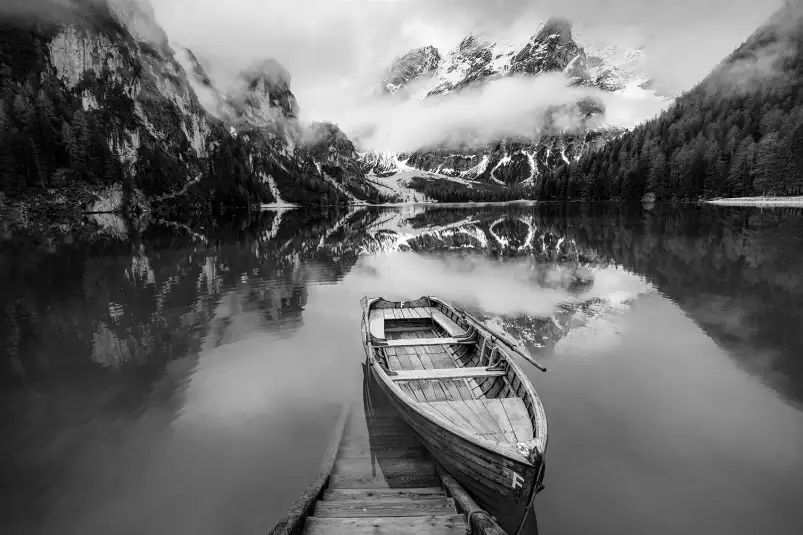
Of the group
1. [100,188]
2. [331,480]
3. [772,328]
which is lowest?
[772,328]

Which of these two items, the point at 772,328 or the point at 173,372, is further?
the point at 772,328

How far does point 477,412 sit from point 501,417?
0.56 m

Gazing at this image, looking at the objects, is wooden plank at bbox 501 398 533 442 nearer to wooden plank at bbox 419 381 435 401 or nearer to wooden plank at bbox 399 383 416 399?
wooden plank at bbox 419 381 435 401

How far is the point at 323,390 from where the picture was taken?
14.8m

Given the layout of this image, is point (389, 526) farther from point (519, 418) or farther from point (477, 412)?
point (519, 418)

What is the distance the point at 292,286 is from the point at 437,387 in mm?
20642

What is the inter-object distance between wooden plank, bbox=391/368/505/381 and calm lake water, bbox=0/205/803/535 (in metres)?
2.43

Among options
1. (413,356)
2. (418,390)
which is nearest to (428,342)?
(413,356)

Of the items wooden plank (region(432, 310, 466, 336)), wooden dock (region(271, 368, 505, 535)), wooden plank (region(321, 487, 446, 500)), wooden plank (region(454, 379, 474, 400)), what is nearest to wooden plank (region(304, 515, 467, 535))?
wooden dock (region(271, 368, 505, 535))

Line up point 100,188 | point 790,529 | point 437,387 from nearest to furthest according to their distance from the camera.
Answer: point 790,529
point 437,387
point 100,188

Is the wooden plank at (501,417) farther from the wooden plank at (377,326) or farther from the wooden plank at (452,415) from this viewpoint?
the wooden plank at (377,326)

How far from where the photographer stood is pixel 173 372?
1625 cm

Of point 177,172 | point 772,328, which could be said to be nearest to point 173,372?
point 772,328

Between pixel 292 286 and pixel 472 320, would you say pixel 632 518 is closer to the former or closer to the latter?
pixel 472 320
